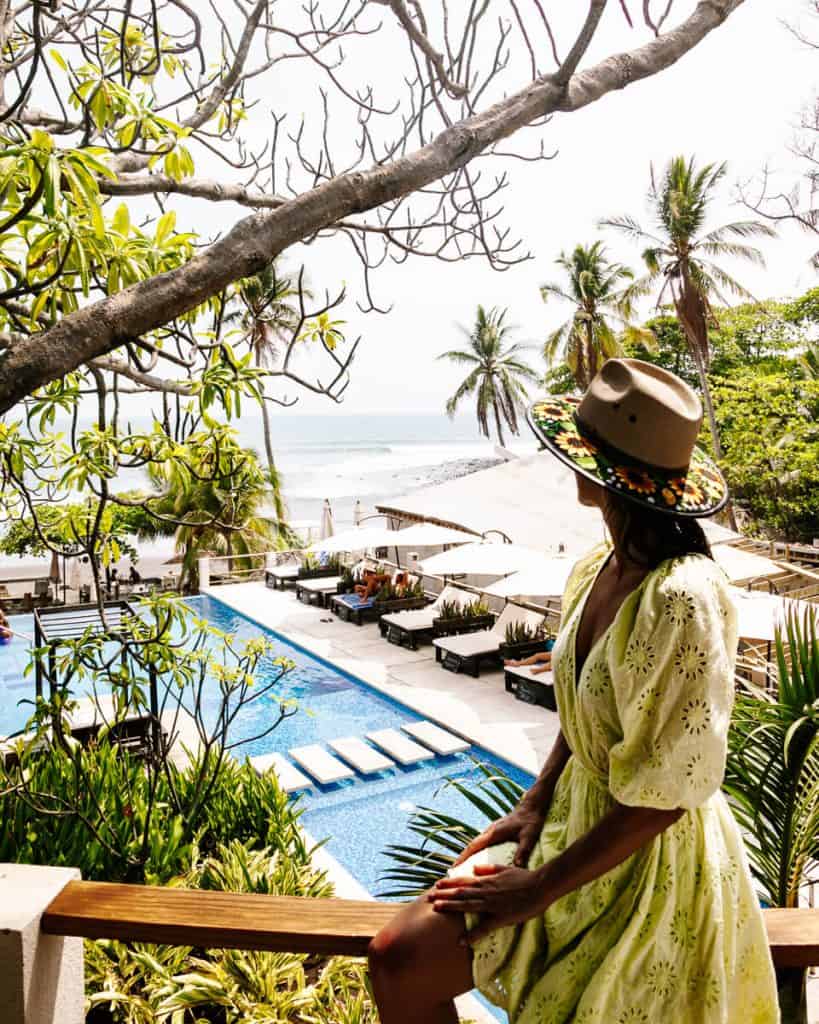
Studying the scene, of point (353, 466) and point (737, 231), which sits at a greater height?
point (353, 466)

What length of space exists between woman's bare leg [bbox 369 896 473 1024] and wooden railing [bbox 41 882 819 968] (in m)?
0.17

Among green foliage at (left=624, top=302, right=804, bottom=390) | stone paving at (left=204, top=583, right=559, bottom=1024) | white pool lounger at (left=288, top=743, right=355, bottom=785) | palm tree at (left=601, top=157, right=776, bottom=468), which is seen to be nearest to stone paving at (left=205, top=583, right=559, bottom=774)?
stone paving at (left=204, top=583, right=559, bottom=1024)

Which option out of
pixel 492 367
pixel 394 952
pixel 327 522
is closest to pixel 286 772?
pixel 394 952

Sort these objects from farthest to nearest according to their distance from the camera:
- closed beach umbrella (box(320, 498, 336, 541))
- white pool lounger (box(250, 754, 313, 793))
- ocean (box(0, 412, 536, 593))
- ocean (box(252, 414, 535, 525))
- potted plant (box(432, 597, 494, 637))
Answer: ocean (box(252, 414, 535, 525)) < ocean (box(0, 412, 536, 593)) < closed beach umbrella (box(320, 498, 336, 541)) < potted plant (box(432, 597, 494, 637)) < white pool lounger (box(250, 754, 313, 793))

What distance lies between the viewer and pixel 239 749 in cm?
1102

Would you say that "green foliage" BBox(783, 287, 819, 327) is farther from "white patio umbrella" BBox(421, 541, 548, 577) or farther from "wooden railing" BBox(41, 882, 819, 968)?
"wooden railing" BBox(41, 882, 819, 968)

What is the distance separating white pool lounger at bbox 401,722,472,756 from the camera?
1000 cm

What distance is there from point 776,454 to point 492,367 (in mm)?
26544

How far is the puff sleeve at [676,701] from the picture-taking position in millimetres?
1155

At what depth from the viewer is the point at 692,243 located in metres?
29.7

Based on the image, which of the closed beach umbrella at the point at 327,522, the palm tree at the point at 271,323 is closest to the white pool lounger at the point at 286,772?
the palm tree at the point at 271,323

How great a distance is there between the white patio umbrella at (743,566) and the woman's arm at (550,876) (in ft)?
33.4

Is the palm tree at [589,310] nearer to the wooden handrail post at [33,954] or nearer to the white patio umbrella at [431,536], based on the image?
the white patio umbrella at [431,536]

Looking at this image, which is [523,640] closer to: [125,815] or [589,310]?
[125,815]
